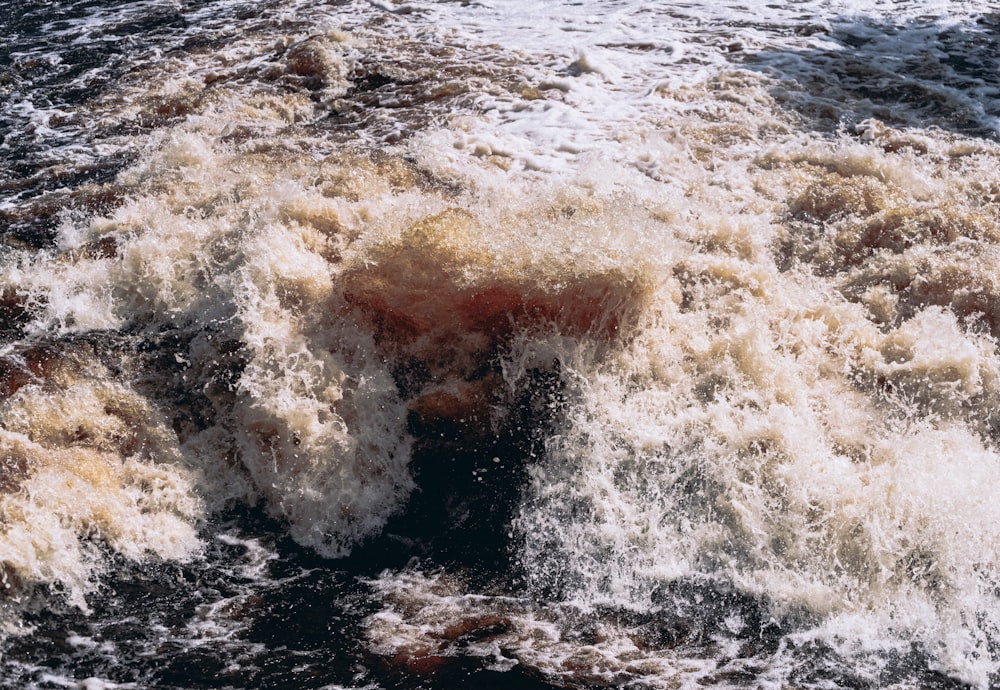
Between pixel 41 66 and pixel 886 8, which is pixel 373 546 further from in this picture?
pixel 886 8

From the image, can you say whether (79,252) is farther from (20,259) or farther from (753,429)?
(753,429)

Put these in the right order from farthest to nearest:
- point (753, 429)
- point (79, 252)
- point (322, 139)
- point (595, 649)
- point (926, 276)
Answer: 1. point (322, 139)
2. point (79, 252)
3. point (926, 276)
4. point (753, 429)
5. point (595, 649)

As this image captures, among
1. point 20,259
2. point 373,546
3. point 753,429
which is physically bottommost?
point 373,546

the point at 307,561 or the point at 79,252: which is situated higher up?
the point at 79,252

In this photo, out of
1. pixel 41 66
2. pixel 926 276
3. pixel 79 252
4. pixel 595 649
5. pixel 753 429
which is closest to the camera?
pixel 595 649

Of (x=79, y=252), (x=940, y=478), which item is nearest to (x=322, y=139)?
(x=79, y=252)

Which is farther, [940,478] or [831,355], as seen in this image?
[831,355]

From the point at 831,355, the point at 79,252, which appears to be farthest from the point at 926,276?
the point at 79,252
